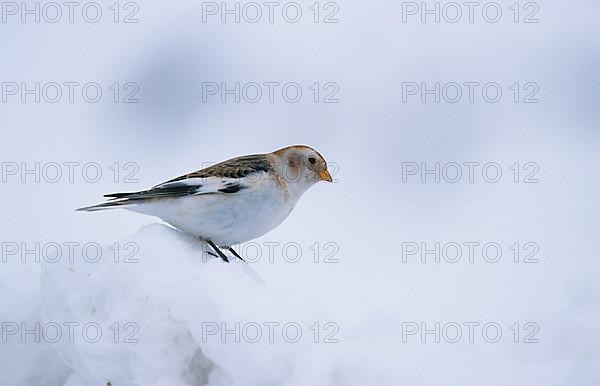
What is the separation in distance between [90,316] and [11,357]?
1.76 feet

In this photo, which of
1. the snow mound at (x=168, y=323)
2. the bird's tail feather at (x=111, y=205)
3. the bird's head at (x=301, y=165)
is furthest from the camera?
the bird's head at (x=301, y=165)

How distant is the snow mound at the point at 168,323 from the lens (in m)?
2.58

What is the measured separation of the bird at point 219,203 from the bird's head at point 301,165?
0.48ft

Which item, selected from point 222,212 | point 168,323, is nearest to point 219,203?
point 222,212

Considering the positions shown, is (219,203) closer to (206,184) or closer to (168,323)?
(206,184)

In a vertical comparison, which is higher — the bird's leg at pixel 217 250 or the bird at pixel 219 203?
the bird at pixel 219 203

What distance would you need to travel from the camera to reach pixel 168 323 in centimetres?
267

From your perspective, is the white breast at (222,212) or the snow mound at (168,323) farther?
the white breast at (222,212)

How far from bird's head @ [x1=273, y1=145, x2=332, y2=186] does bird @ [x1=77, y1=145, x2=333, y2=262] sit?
147 mm

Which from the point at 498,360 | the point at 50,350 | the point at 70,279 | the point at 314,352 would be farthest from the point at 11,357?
the point at 498,360

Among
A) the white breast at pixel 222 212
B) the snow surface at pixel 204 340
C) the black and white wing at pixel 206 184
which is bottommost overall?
the snow surface at pixel 204 340

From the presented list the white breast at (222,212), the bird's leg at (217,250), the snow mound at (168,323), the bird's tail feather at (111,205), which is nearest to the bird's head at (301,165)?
the white breast at (222,212)

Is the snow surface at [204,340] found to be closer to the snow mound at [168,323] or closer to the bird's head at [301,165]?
the snow mound at [168,323]

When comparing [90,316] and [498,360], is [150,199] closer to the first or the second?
[90,316]
